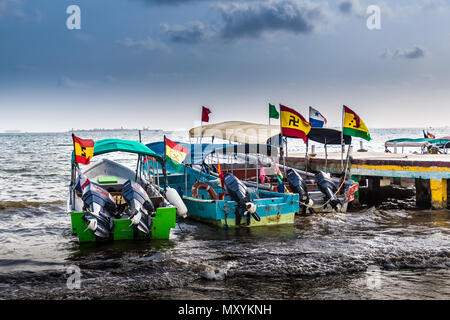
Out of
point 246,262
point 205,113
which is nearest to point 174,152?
point 246,262

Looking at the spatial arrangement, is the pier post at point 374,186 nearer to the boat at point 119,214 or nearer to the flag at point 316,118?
the flag at point 316,118

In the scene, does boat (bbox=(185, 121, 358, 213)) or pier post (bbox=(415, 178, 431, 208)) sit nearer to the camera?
boat (bbox=(185, 121, 358, 213))

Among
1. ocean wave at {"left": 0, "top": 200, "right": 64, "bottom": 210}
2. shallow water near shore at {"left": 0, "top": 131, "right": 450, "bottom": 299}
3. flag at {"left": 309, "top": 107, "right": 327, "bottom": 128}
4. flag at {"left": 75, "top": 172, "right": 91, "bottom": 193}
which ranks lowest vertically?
shallow water near shore at {"left": 0, "top": 131, "right": 450, "bottom": 299}

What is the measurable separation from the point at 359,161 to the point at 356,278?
9.36 m

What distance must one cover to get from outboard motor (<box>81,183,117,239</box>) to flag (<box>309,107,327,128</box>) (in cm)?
958

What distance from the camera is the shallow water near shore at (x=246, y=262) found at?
6887mm

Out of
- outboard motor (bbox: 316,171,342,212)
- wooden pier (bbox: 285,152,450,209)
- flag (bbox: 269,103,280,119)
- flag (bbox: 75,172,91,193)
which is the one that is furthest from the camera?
flag (bbox: 269,103,280,119)

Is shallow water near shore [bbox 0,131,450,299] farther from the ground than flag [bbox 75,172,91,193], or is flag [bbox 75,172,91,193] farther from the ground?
flag [bbox 75,172,91,193]

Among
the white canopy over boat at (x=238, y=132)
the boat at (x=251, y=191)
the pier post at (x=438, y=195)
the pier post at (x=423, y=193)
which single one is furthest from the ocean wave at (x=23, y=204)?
the pier post at (x=438, y=195)

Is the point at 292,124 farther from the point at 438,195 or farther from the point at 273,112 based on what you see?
the point at 438,195

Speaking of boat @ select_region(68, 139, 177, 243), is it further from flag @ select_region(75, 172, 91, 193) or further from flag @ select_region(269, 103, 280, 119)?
flag @ select_region(269, 103, 280, 119)

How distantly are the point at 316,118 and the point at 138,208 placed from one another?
31.5 feet

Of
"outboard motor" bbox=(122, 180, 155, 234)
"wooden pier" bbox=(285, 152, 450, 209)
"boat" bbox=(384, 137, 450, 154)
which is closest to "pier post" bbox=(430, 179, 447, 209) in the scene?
"wooden pier" bbox=(285, 152, 450, 209)

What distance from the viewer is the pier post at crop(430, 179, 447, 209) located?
14.2m
